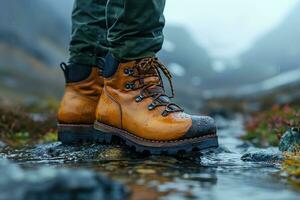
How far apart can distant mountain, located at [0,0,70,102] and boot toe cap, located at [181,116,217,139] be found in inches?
2339

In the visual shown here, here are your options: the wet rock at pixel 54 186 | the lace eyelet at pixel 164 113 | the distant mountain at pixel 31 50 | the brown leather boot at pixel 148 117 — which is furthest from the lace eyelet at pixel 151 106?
the distant mountain at pixel 31 50

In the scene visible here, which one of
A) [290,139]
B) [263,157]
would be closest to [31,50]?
[290,139]

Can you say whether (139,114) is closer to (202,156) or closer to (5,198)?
(202,156)

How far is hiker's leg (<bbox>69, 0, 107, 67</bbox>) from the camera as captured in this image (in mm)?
6043

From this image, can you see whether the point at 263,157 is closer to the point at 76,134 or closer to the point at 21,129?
the point at 76,134

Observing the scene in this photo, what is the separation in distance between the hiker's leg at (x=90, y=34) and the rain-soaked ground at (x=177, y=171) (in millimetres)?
1027

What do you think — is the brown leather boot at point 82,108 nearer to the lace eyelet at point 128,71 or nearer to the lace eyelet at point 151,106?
the lace eyelet at point 128,71

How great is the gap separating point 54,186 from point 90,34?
342 centimetres

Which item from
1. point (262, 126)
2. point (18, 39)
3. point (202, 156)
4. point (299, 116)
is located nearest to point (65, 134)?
point (202, 156)

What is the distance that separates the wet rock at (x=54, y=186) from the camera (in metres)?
2.86

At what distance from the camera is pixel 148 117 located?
16.6 ft

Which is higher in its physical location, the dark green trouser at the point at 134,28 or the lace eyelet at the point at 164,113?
the dark green trouser at the point at 134,28

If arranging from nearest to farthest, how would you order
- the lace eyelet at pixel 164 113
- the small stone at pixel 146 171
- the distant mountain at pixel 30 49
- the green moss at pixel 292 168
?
1. the green moss at pixel 292 168
2. the small stone at pixel 146 171
3. the lace eyelet at pixel 164 113
4. the distant mountain at pixel 30 49

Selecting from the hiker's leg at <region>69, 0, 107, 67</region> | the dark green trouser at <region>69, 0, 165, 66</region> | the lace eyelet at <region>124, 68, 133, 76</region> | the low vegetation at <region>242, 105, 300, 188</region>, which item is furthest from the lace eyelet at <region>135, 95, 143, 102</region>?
the low vegetation at <region>242, 105, 300, 188</region>
